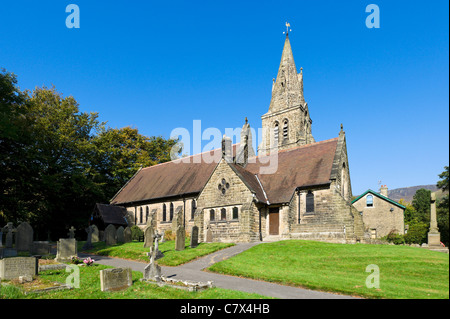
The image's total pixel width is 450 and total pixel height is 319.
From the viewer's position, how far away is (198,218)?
29422 mm

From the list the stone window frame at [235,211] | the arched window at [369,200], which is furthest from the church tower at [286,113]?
the stone window frame at [235,211]

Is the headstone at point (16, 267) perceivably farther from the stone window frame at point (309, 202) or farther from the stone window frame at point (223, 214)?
the stone window frame at point (309, 202)

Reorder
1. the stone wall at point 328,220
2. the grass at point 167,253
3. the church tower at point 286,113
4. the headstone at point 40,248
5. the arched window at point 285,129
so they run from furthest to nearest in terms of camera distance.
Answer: the arched window at point 285,129
the church tower at point 286,113
the stone wall at point 328,220
the headstone at point 40,248
the grass at point 167,253

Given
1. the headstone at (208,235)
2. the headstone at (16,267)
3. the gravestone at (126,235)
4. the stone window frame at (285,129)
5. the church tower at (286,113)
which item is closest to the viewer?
the headstone at (16,267)

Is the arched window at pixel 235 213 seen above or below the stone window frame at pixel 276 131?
below

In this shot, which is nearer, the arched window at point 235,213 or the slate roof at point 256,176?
the arched window at point 235,213

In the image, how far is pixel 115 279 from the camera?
1187 cm

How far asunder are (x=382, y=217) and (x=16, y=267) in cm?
4176

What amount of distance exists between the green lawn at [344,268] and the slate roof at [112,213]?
20.6m

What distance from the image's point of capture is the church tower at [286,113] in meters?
49.1

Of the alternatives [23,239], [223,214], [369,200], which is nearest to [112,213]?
[23,239]

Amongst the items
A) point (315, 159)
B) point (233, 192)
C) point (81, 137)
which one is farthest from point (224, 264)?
point (81, 137)

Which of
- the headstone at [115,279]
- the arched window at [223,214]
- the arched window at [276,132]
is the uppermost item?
the arched window at [276,132]

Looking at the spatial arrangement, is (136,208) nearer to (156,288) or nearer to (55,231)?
(55,231)
